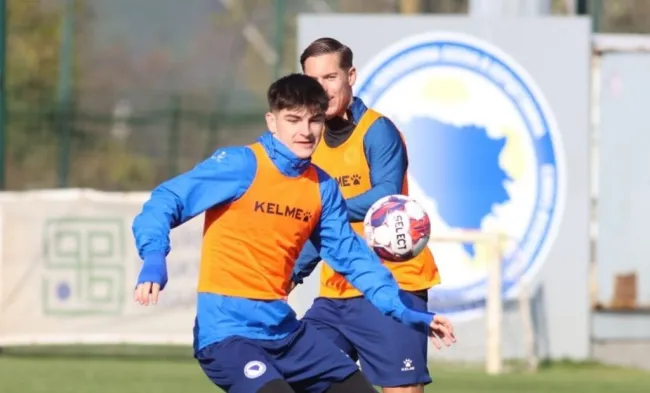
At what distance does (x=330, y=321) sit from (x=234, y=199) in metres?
1.52

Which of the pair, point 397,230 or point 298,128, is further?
point 397,230

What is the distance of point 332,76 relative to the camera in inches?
275

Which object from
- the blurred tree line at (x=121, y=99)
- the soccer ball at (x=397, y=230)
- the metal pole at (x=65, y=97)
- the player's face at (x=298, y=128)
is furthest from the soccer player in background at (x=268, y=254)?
the metal pole at (x=65, y=97)

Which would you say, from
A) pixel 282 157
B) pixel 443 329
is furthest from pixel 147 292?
pixel 443 329

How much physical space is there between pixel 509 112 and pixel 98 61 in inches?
944

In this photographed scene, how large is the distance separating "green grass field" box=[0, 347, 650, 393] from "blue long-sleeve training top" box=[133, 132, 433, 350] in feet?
16.4

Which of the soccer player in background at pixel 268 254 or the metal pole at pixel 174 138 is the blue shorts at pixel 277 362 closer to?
the soccer player in background at pixel 268 254

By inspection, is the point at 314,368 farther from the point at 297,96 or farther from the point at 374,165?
the point at 374,165

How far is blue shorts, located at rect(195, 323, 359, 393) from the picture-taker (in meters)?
5.89

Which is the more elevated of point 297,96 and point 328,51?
point 328,51

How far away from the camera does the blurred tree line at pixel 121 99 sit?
18125 millimetres

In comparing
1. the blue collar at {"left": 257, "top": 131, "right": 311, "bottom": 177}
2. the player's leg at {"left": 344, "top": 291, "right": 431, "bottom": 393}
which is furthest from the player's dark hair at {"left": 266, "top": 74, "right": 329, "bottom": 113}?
the player's leg at {"left": 344, "top": 291, "right": 431, "bottom": 393}

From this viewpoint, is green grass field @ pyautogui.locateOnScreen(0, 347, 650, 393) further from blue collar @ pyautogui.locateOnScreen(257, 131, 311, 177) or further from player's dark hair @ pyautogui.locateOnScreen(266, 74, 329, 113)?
player's dark hair @ pyautogui.locateOnScreen(266, 74, 329, 113)

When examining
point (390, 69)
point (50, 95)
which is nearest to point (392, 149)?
point (390, 69)
